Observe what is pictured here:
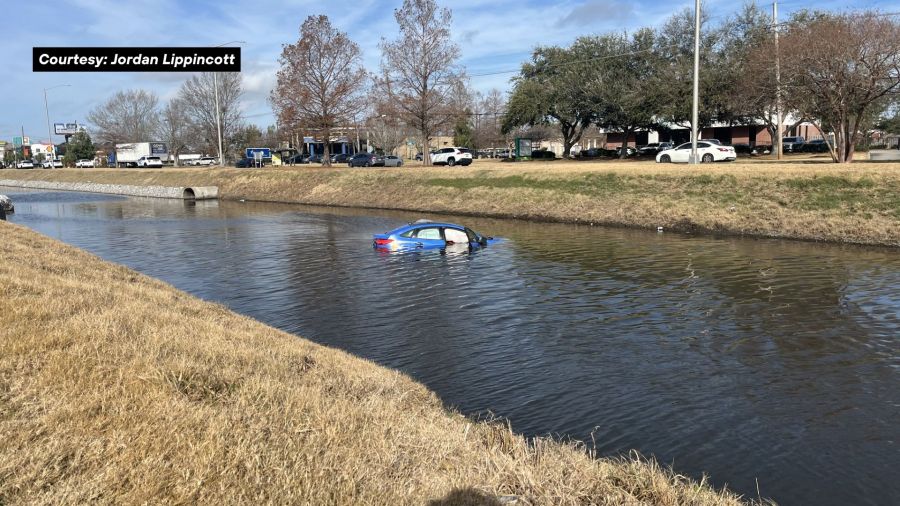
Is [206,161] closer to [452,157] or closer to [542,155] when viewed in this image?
[542,155]

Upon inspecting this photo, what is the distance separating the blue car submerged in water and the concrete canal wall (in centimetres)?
4059

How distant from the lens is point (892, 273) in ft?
60.8

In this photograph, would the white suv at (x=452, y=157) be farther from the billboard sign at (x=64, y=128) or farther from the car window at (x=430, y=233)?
the billboard sign at (x=64, y=128)

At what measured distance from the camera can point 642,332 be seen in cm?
1305

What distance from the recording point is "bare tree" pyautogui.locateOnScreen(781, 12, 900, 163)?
3375cm

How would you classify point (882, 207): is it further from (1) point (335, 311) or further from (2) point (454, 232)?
(1) point (335, 311)

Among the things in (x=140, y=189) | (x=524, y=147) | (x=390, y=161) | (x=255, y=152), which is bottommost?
(x=140, y=189)

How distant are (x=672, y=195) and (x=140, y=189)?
53.7m

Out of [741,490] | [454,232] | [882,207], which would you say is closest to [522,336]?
[741,490]

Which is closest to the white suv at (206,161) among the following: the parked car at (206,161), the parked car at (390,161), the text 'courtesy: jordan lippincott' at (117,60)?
the parked car at (206,161)

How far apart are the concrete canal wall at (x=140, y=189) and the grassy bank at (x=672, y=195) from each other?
1129 cm

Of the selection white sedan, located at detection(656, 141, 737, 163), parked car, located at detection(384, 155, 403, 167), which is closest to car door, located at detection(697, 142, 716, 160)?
white sedan, located at detection(656, 141, 737, 163)

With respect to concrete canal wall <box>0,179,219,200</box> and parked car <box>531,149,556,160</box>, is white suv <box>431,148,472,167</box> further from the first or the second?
concrete canal wall <box>0,179,219,200</box>

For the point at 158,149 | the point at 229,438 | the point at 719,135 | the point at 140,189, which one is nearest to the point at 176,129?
the point at 158,149
